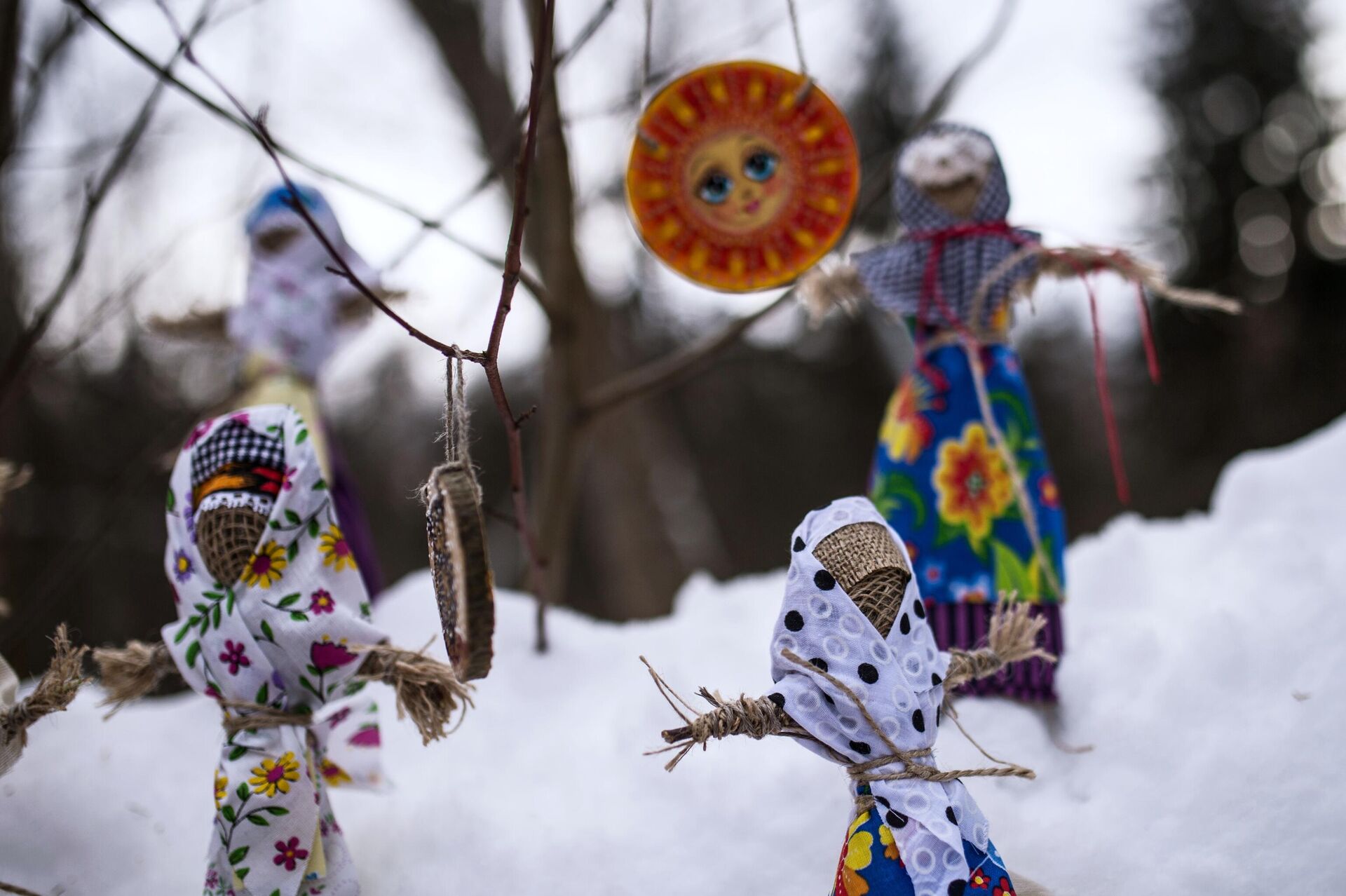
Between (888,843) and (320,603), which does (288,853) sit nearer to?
(320,603)

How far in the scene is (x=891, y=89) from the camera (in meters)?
8.17

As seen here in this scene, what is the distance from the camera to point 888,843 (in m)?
1.19

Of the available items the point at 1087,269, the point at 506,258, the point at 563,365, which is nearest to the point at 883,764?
the point at 506,258

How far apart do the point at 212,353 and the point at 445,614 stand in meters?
1.79

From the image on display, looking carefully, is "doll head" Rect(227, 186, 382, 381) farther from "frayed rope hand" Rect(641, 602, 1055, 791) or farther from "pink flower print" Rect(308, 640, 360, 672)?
"frayed rope hand" Rect(641, 602, 1055, 791)

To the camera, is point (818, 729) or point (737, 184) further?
point (737, 184)

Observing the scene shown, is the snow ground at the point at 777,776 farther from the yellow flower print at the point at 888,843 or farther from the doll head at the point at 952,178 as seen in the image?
the doll head at the point at 952,178

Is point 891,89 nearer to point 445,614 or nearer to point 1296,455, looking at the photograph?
point 1296,455

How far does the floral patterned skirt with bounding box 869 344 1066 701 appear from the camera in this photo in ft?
5.90

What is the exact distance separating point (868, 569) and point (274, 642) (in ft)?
2.58

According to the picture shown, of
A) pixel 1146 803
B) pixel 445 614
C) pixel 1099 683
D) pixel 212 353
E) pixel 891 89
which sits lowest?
pixel 445 614

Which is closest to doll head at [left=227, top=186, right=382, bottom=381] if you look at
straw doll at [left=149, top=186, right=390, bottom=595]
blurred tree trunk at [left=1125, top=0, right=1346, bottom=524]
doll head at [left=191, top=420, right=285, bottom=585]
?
straw doll at [left=149, top=186, right=390, bottom=595]

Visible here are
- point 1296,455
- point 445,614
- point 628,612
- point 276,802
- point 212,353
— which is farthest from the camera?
point 628,612

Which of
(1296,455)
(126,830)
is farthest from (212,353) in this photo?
(1296,455)
